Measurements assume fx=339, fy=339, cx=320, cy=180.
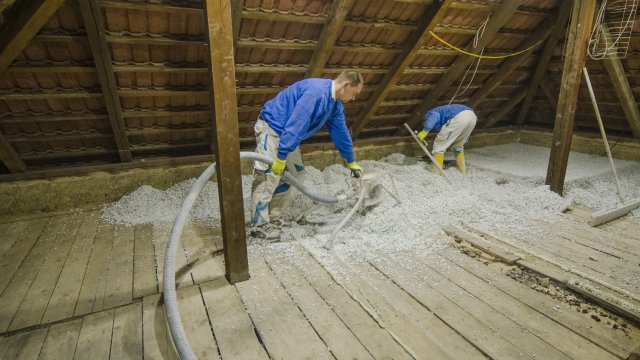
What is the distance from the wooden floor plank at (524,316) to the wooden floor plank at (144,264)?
1.75 meters

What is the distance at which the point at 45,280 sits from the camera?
82.4 inches

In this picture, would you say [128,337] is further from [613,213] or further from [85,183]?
[613,213]

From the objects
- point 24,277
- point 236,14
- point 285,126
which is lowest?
point 24,277

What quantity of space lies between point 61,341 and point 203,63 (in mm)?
2257

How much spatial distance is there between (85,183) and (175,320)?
2.48m

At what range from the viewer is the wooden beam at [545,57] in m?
3.91

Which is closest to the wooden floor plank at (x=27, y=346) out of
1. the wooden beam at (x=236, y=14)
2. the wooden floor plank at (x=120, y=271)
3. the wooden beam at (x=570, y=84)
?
the wooden floor plank at (x=120, y=271)

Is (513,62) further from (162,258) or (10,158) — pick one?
(10,158)

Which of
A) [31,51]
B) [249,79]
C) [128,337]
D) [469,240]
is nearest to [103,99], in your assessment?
[31,51]

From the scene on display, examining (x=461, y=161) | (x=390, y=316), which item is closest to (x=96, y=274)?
(x=390, y=316)

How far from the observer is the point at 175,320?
145 cm

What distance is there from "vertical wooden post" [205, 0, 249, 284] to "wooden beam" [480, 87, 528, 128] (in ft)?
16.4

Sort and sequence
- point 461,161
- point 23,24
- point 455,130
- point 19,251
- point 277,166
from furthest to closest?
point 461,161 < point 455,130 < point 19,251 < point 277,166 < point 23,24

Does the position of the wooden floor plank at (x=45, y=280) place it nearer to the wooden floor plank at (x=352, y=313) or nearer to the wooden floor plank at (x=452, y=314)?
the wooden floor plank at (x=352, y=313)
